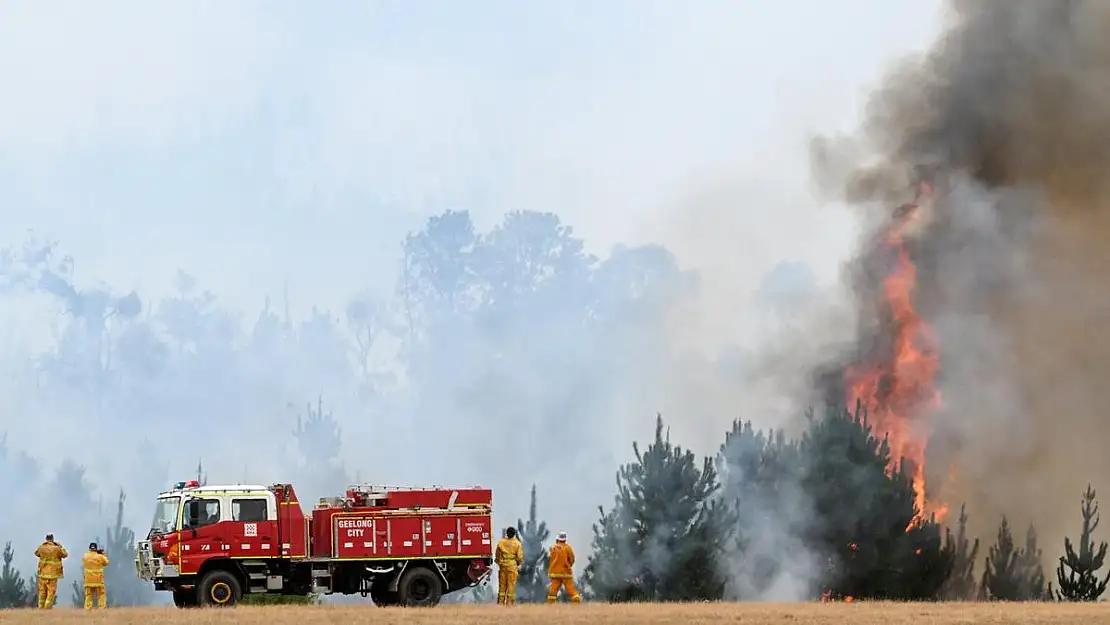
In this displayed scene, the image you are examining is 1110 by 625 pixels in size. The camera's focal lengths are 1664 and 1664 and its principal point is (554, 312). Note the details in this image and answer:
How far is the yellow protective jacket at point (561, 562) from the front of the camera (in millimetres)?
38531

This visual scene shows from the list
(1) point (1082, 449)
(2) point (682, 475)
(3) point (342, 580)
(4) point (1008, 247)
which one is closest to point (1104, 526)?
(1) point (1082, 449)

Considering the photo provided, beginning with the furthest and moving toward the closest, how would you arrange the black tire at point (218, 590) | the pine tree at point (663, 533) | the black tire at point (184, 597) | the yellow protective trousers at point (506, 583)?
the pine tree at point (663, 533) < the yellow protective trousers at point (506, 583) < the black tire at point (184, 597) < the black tire at point (218, 590)

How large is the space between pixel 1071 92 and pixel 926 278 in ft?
31.5

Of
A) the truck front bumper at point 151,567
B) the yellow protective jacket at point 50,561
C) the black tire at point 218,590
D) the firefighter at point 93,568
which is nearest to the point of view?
the truck front bumper at point 151,567

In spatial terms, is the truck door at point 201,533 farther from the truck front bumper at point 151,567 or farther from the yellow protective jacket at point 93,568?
the yellow protective jacket at point 93,568

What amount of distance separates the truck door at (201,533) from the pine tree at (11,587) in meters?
19.2

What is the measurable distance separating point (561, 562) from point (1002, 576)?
17595 mm

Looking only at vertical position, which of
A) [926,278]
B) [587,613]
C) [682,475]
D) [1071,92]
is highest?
[1071,92]

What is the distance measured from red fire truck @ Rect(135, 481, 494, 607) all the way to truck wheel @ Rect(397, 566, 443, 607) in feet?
0.07

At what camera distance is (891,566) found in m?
46.0

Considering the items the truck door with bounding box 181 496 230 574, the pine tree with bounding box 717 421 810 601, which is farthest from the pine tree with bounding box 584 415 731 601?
the truck door with bounding box 181 496 230 574

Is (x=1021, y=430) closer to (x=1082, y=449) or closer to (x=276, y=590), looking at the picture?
(x=1082, y=449)

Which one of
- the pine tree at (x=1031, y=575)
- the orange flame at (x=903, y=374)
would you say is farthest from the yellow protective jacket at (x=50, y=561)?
the pine tree at (x=1031, y=575)

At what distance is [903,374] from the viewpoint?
174ft
